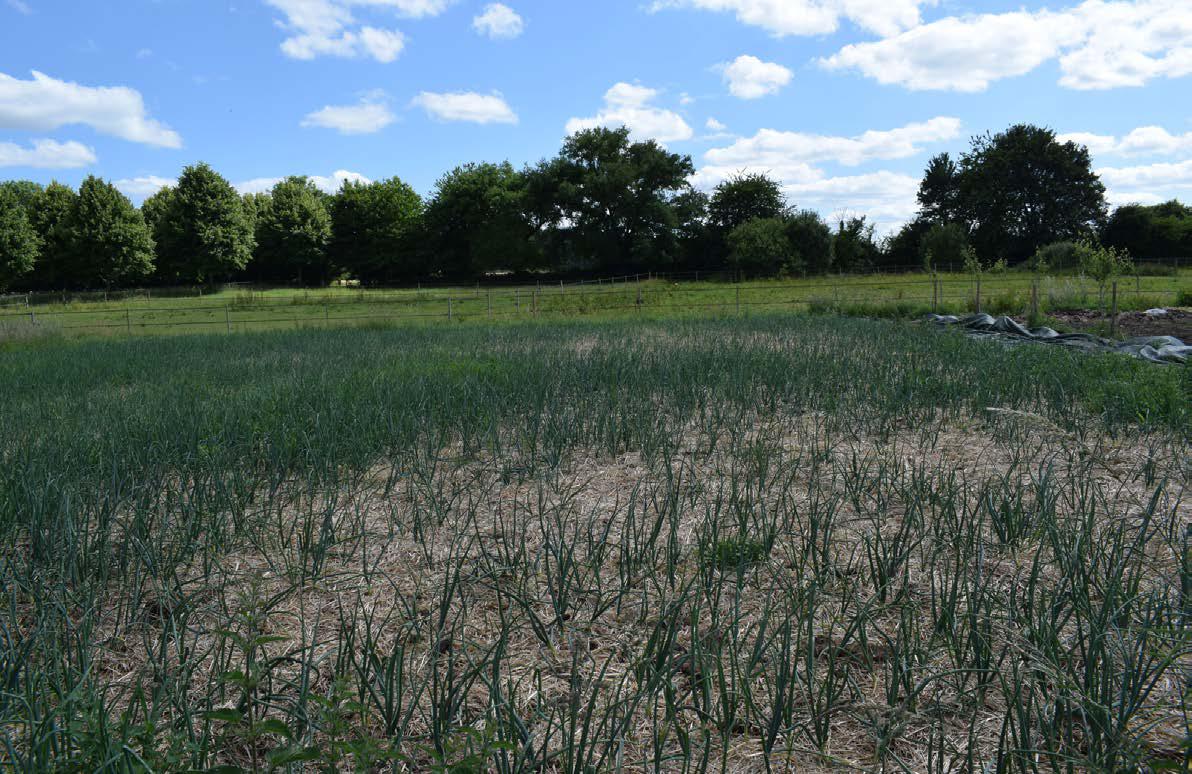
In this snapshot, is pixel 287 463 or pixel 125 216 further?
pixel 125 216

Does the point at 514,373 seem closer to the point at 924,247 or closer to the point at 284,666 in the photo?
the point at 284,666

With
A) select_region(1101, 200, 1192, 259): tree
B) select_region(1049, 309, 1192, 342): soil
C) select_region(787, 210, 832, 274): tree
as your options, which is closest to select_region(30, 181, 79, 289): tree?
select_region(787, 210, 832, 274): tree

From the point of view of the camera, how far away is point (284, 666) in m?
2.37

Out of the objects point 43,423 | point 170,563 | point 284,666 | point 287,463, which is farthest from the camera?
point 43,423

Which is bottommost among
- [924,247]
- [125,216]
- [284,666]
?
[284,666]

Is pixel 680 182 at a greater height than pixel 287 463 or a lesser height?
greater

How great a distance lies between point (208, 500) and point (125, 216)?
5684 centimetres

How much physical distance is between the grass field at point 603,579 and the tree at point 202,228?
50521 millimetres

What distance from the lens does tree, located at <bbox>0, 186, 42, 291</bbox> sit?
44.2 metres

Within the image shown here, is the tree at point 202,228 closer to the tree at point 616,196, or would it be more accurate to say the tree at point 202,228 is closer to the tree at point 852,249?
the tree at point 616,196

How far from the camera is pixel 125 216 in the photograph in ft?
159

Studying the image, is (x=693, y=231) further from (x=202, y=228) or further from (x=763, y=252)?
(x=202, y=228)

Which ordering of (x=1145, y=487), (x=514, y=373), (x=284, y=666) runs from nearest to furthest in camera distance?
(x=284, y=666), (x=1145, y=487), (x=514, y=373)

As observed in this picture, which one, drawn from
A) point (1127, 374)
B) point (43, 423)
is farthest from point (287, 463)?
point (1127, 374)
